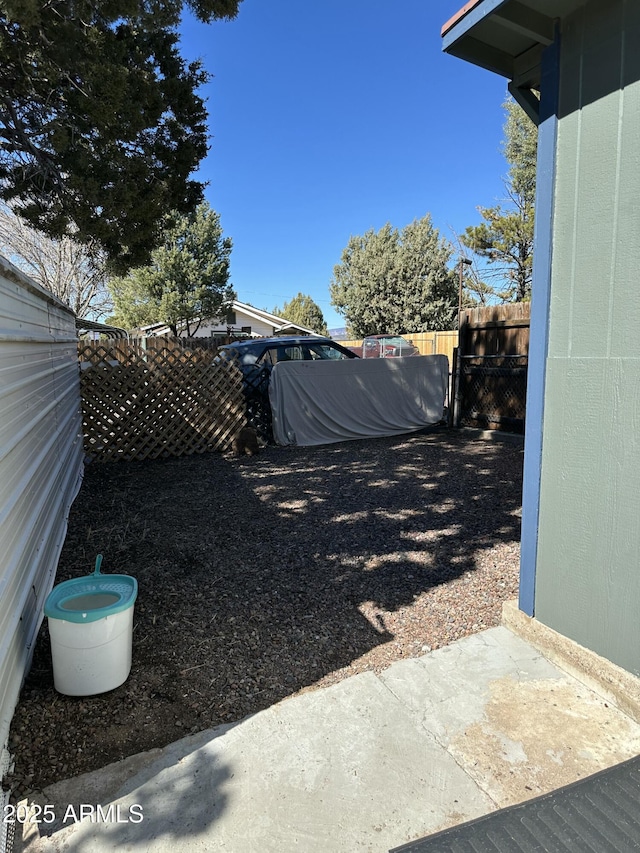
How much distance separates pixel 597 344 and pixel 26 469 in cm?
300

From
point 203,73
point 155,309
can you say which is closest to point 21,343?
point 203,73

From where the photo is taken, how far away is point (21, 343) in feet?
10.3

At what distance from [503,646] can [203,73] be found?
7.38 meters

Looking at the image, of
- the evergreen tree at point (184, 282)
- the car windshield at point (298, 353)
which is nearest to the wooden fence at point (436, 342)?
the car windshield at point (298, 353)

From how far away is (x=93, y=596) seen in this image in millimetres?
2457

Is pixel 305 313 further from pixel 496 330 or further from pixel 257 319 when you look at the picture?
pixel 496 330

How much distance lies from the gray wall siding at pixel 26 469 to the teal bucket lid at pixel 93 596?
0.17 metres

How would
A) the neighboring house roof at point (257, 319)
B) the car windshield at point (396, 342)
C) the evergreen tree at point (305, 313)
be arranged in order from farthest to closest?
the evergreen tree at point (305, 313), the neighboring house roof at point (257, 319), the car windshield at point (396, 342)

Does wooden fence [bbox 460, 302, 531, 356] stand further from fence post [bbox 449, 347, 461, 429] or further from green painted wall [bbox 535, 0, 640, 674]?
green painted wall [bbox 535, 0, 640, 674]

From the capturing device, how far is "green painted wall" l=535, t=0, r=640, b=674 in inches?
81.4

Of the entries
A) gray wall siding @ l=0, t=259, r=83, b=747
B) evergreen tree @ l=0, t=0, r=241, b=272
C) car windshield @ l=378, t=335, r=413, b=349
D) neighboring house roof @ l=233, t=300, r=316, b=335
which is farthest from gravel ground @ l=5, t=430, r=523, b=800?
neighboring house roof @ l=233, t=300, r=316, b=335

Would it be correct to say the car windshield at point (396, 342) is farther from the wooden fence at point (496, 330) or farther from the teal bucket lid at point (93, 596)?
the teal bucket lid at point (93, 596)

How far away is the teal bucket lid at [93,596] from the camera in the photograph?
2.25 m

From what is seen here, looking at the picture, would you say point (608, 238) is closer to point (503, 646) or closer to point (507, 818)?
point (503, 646)
